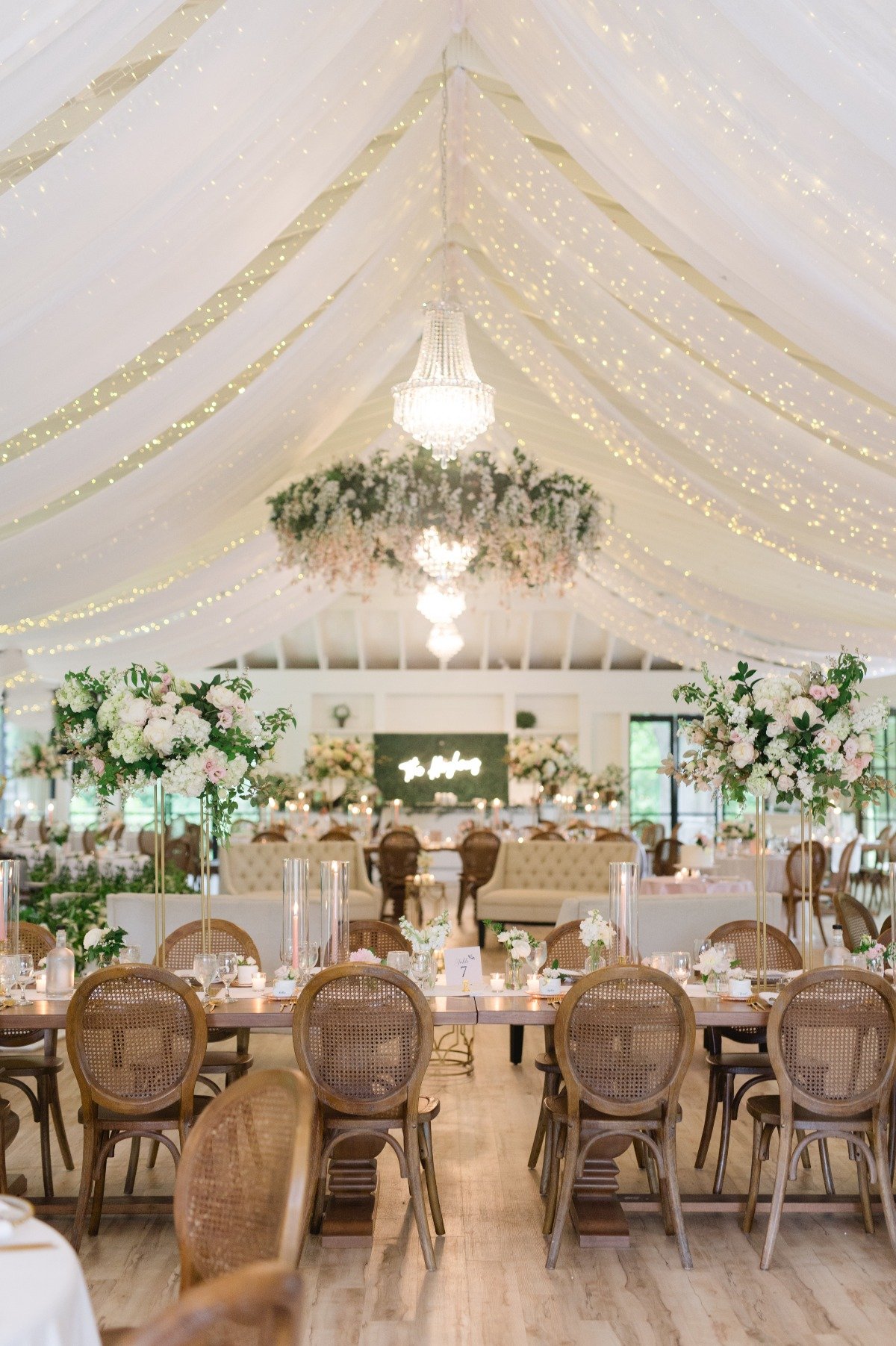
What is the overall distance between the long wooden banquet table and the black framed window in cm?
1500

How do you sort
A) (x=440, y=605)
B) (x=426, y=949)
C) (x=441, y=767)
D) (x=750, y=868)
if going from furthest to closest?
(x=441, y=767), (x=750, y=868), (x=440, y=605), (x=426, y=949)

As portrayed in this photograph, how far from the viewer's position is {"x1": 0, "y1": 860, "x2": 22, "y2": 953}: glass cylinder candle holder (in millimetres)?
5625

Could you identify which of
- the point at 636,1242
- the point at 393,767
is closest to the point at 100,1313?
the point at 636,1242

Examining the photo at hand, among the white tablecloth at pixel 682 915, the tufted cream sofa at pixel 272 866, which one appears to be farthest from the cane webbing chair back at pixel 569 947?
the tufted cream sofa at pixel 272 866

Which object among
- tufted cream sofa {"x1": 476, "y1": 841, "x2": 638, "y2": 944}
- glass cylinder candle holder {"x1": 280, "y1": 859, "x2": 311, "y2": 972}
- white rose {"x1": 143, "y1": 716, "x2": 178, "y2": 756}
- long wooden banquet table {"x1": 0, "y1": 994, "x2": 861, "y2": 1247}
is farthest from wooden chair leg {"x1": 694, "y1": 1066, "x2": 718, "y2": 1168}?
tufted cream sofa {"x1": 476, "y1": 841, "x2": 638, "y2": 944}

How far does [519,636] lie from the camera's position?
20.3 m

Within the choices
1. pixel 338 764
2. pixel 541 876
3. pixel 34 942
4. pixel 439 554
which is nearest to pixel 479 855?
pixel 541 876

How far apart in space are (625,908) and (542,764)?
41.1 feet

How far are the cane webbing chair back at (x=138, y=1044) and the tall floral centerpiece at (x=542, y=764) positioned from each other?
1353cm

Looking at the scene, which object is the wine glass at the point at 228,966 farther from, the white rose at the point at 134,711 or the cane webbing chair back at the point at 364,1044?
the white rose at the point at 134,711

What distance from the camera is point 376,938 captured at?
247 inches

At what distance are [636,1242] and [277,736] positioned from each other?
2.55m

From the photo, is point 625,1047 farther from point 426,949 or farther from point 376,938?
point 376,938

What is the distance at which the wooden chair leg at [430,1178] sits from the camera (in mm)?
4883
